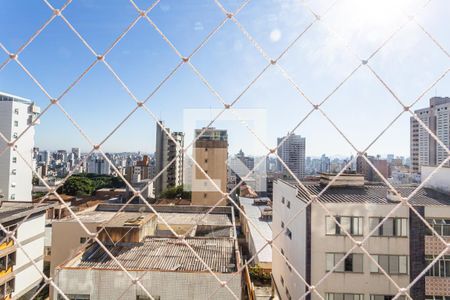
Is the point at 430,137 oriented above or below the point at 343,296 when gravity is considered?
above

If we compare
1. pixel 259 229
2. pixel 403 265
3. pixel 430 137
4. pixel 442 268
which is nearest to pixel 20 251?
pixel 259 229

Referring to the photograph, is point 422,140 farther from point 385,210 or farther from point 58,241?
point 58,241

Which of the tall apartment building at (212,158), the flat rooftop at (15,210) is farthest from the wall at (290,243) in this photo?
the tall apartment building at (212,158)

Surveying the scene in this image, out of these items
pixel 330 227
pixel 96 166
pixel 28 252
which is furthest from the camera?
pixel 96 166

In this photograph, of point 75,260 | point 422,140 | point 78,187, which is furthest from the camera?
point 78,187

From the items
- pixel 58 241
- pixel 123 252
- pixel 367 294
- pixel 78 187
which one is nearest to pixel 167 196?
pixel 78 187

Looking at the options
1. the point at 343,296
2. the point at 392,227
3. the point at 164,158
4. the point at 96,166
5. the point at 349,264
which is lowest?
the point at 343,296

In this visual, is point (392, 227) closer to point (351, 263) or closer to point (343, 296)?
point (351, 263)
